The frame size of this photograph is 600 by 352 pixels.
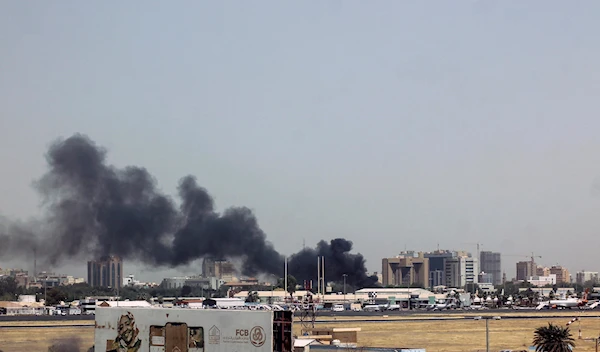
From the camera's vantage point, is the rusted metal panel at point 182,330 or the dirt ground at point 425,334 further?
the dirt ground at point 425,334

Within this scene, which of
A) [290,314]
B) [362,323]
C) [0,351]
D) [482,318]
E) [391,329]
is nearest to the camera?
[290,314]

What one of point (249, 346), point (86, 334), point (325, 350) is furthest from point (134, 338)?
point (86, 334)

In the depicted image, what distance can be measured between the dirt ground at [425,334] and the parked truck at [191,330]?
23155mm

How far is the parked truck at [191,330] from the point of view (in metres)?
45.5

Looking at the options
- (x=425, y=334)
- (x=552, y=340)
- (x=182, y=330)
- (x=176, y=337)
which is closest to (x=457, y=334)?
(x=425, y=334)

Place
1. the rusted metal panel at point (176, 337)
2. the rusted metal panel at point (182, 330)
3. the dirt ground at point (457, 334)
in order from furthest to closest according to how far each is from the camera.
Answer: the dirt ground at point (457, 334), the rusted metal panel at point (176, 337), the rusted metal panel at point (182, 330)

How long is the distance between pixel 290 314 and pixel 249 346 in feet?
8.58

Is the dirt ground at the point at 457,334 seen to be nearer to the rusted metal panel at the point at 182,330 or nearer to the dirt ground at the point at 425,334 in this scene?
the dirt ground at the point at 425,334

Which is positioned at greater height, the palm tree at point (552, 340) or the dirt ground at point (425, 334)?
the palm tree at point (552, 340)

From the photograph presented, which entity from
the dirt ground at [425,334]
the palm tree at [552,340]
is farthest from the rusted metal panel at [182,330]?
the palm tree at [552,340]

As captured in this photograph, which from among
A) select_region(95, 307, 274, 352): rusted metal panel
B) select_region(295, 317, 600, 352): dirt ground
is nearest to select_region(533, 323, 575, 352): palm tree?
select_region(295, 317, 600, 352): dirt ground

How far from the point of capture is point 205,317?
47.4 meters

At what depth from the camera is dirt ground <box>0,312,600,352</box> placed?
95.7 meters

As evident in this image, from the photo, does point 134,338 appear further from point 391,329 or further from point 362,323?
point 362,323
